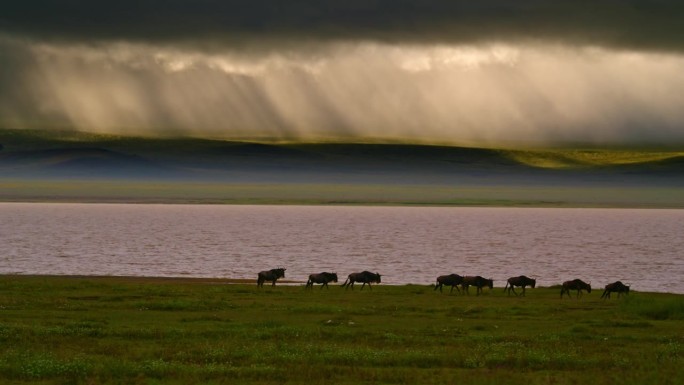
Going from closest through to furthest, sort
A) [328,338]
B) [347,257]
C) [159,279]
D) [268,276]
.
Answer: [328,338] < [268,276] < [159,279] < [347,257]

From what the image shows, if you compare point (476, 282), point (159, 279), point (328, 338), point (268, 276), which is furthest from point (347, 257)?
point (328, 338)

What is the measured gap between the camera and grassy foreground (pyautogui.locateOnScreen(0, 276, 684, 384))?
2609 cm

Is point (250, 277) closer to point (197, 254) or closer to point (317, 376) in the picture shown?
point (197, 254)

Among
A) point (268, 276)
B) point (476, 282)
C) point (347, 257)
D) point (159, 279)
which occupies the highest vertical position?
point (347, 257)

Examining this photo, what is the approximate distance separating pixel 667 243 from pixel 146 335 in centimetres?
11630

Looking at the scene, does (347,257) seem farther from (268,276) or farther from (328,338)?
(328,338)

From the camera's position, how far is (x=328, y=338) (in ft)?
112

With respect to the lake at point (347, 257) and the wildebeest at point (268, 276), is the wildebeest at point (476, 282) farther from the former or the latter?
the lake at point (347, 257)

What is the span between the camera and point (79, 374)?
25734 millimetres

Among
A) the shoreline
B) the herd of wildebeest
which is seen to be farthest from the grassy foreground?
the shoreline

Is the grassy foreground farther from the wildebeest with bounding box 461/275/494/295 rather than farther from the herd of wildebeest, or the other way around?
the wildebeest with bounding box 461/275/494/295

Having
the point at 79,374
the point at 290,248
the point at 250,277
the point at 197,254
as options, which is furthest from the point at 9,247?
the point at 79,374

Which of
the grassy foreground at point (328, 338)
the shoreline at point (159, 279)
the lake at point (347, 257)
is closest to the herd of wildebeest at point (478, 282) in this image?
the grassy foreground at point (328, 338)

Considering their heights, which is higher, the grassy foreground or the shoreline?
the shoreline
